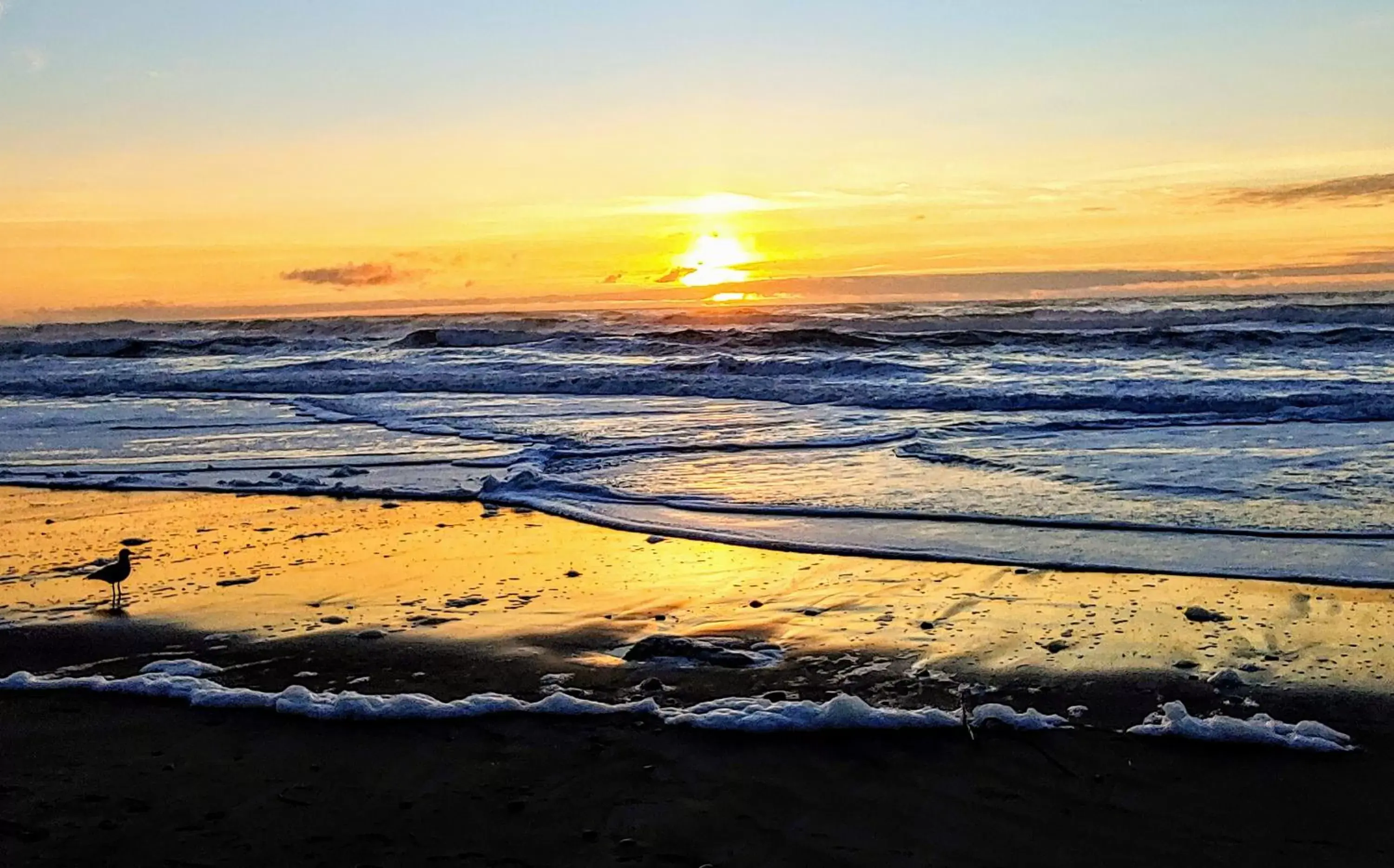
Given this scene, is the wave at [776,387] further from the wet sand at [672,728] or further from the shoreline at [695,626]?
the wet sand at [672,728]

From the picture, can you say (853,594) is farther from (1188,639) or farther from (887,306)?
(887,306)

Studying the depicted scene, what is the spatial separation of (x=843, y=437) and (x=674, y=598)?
775cm

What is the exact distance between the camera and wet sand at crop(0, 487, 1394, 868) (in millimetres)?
3781

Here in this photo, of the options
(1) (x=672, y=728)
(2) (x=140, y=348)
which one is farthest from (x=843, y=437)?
(2) (x=140, y=348)

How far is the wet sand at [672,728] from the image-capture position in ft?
12.4

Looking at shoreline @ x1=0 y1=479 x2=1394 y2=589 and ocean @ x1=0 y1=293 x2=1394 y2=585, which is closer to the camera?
shoreline @ x1=0 y1=479 x2=1394 y2=589

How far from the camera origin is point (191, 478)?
11797mm

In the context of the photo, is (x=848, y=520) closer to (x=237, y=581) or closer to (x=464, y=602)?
(x=464, y=602)

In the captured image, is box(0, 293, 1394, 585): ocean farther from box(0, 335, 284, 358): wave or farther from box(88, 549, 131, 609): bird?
box(0, 335, 284, 358): wave

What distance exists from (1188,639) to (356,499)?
7.21 m

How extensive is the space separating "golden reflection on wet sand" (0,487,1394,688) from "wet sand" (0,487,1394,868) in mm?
29

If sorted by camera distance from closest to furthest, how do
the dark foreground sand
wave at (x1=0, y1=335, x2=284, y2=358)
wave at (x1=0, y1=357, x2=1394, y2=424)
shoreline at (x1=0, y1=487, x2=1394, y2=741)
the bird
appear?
the dark foreground sand, shoreline at (x1=0, y1=487, x2=1394, y2=741), the bird, wave at (x1=0, y1=357, x2=1394, y2=424), wave at (x1=0, y1=335, x2=284, y2=358)

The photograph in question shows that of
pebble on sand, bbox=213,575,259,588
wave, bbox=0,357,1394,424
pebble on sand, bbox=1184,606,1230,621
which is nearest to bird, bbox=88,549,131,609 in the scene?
pebble on sand, bbox=213,575,259,588

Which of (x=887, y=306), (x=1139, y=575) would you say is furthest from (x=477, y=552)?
(x=887, y=306)
